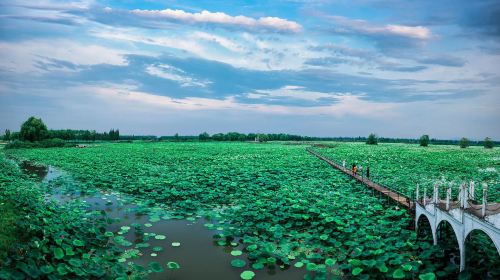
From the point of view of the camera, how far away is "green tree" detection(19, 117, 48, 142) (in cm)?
5028

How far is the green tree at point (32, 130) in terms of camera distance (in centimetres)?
5028

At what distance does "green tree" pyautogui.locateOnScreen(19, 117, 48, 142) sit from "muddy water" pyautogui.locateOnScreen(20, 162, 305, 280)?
151 feet

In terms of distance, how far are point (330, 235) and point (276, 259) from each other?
2177mm

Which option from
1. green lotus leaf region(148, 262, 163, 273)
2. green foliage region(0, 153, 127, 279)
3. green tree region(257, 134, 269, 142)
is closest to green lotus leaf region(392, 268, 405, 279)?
green lotus leaf region(148, 262, 163, 273)

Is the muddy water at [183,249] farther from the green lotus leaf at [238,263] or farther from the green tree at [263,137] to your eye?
the green tree at [263,137]

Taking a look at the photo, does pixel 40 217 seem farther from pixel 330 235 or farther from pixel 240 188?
pixel 240 188

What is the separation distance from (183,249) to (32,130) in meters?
51.0

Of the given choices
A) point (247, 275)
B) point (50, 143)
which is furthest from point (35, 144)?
point (247, 275)

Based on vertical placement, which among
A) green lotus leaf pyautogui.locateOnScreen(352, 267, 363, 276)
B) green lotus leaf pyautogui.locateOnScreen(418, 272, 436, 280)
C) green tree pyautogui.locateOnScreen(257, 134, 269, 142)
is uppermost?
green tree pyautogui.locateOnScreen(257, 134, 269, 142)

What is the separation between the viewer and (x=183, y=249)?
809 centimetres

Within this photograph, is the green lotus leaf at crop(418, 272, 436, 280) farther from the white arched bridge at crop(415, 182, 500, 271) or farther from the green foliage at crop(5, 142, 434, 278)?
the white arched bridge at crop(415, 182, 500, 271)

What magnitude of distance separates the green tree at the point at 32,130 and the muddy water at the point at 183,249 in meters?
46.0

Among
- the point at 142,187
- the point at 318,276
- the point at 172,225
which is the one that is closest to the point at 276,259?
the point at 318,276

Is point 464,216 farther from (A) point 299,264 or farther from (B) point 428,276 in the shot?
→ (A) point 299,264
